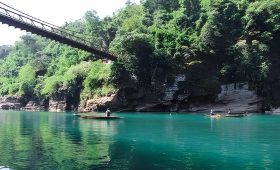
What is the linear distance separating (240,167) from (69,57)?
74341 millimetres

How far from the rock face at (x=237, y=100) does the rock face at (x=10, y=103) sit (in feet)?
135

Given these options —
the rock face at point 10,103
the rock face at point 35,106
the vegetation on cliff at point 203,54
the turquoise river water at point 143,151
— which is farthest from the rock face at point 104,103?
the turquoise river water at point 143,151

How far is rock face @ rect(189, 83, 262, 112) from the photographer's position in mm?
51625

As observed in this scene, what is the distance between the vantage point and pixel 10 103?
79750 mm

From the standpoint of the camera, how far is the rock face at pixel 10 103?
7819 cm

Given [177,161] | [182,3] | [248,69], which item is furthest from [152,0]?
[177,161]

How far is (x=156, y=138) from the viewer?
880 inches

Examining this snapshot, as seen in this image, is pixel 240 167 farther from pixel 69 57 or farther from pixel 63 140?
pixel 69 57

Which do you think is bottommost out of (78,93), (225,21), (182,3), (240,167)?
(240,167)

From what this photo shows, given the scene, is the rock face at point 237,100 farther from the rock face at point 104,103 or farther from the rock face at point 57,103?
the rock face at point 57,103

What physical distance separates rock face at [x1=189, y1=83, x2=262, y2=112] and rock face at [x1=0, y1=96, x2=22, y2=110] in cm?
4110

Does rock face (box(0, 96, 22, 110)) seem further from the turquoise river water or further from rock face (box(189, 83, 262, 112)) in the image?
the turquoise river water

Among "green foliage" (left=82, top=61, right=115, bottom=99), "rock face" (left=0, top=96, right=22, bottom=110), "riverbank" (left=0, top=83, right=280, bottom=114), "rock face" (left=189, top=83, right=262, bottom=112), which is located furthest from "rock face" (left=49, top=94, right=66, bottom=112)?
"rock face" (left=189, top=83, right=262, bottom=112)

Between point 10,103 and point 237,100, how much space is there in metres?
48.5
